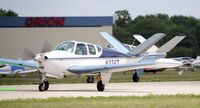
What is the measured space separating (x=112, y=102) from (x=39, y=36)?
5888 cm

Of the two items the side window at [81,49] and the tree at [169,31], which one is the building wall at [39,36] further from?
the side window at [81,49]

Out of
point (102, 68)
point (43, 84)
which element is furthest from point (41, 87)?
point (102, 68)

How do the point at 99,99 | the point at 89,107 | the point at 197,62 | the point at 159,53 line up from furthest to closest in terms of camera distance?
the point at 197,62, the point at 159,53, the point at 99,99, the point at 89,107

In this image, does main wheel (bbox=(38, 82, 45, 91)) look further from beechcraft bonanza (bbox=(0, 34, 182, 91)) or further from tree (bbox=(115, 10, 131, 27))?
tree (bbox=(115, 10, 131, 27))

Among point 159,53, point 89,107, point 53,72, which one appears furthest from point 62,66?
point 159,53

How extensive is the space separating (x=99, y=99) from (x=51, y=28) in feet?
193

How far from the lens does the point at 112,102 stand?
20.0 metres

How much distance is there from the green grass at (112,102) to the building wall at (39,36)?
54733mm

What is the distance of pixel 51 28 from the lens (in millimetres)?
79500

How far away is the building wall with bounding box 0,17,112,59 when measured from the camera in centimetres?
7675

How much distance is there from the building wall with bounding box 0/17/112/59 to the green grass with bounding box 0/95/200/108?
54.7 m

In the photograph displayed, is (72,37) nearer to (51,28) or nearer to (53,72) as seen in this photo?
(51,28)

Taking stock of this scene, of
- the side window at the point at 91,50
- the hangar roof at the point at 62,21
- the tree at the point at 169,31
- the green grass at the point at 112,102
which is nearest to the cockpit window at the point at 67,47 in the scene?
the side window at the point at 91,50

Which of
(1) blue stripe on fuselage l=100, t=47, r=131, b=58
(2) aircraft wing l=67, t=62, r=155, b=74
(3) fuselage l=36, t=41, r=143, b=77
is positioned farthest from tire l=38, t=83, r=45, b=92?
(1) blue stripe on fuselage l=100, t=47, r=131, b=58
